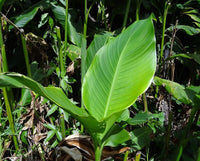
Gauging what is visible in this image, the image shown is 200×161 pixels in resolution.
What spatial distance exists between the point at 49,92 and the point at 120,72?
30cm

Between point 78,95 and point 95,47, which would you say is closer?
point 95,47

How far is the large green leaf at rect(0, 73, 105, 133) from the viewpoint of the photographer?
2.82ft

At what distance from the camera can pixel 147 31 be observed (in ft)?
3.56

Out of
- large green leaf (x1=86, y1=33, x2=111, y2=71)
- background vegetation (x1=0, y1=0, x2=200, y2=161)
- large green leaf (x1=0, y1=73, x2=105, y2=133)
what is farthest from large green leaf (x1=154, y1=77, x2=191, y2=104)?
large green leaf (x1=0, y1=73, x2=105, y2=133)

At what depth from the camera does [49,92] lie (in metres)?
0.93

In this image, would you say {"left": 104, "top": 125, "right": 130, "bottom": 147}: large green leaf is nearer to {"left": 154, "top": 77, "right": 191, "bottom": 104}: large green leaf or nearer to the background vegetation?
the background vegetation

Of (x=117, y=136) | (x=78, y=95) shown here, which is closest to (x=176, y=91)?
(x=117, y=136)

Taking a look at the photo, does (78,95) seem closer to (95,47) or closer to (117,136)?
(95,47)

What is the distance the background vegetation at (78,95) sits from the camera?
1.37 metres

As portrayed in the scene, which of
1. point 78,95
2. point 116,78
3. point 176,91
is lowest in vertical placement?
point 78,95

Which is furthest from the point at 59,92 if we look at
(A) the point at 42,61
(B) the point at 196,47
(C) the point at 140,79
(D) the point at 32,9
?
(B) the point at 196,47

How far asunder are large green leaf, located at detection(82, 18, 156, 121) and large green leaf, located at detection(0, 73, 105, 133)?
6 centimetres

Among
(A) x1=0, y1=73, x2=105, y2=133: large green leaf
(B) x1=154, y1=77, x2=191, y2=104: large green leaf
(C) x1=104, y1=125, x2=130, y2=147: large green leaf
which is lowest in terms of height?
(C) x1=104, y1=125, x2=130, y2=147: large green leaf

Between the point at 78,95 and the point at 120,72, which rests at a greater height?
the point at 120,72
